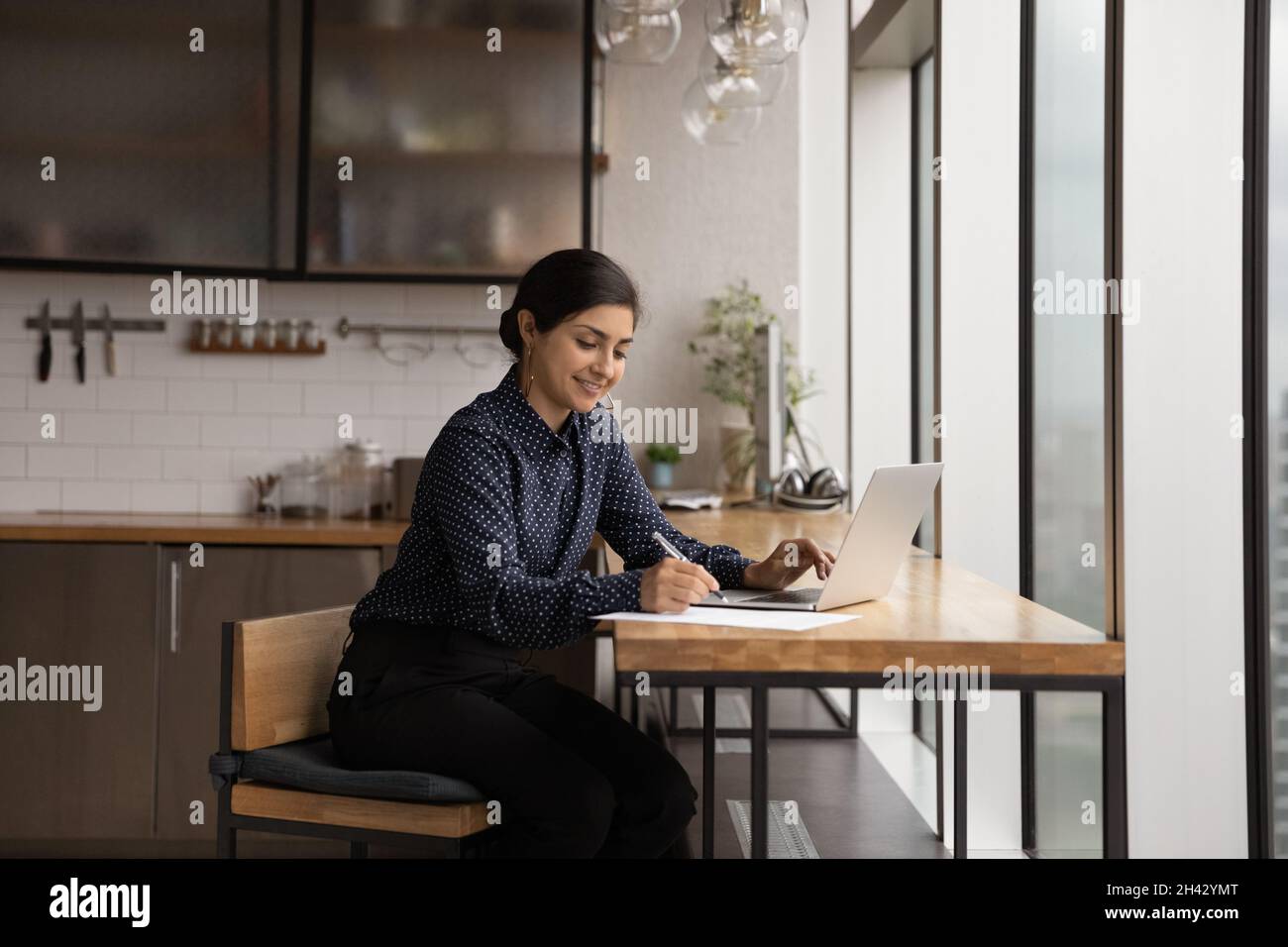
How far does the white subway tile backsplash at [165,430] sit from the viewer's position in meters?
4.34

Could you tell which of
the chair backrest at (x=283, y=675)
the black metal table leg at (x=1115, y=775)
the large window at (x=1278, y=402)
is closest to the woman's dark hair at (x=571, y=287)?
the chair backrest at (x=283, y=675)

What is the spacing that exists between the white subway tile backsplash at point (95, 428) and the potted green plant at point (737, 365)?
2038 mm

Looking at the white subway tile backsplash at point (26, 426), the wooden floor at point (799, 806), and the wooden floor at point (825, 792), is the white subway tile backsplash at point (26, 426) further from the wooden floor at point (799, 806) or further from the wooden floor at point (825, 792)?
the wooden floor at point (825, 792)

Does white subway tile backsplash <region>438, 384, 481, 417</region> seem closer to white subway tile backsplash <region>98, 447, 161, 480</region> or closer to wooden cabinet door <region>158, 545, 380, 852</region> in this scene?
wooden cabinet door <region>158, 545, 380, 852</region>

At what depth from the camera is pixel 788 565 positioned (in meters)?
2.07

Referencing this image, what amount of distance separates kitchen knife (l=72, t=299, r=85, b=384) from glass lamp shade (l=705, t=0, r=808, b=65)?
8.82ft

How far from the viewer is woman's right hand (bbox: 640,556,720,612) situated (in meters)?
1.73

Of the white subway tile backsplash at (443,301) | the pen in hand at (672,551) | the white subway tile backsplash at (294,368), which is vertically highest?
the white subway tile backsplash at (443,301)

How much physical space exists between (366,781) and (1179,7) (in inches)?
77.8

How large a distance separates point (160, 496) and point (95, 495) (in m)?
0.22

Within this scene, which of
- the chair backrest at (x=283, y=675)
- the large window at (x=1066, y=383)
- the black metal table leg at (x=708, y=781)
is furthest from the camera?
the large window at (x=1066, y=383)

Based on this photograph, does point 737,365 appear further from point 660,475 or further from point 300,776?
point 300,776

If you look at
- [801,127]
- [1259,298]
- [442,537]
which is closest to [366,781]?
[442,537]

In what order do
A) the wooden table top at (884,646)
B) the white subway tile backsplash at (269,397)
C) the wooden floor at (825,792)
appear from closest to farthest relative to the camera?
the wooden table top at (884,646) < the wooden floor at (825,792) < the white subway tile backsplash at (269,397)
